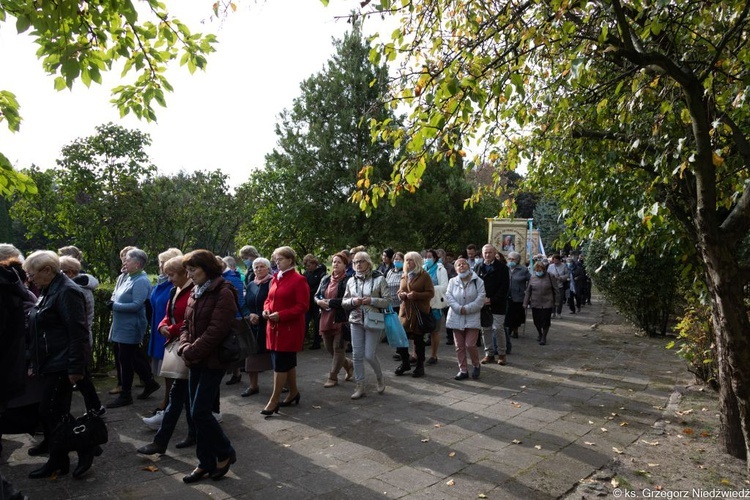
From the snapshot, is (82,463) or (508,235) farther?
(508,235)

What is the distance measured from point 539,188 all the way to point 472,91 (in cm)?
526

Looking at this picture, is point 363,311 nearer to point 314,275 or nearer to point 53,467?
point 314,275

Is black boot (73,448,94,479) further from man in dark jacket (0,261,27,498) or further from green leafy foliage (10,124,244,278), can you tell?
green leafy foliage (10,124,244,278)

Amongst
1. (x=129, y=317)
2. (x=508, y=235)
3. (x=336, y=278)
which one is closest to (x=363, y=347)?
(x=336, y=278)

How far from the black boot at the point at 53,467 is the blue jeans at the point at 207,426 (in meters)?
1.10

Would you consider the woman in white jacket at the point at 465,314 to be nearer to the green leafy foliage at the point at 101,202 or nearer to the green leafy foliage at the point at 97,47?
the green leafy foliage at the point at 97,47

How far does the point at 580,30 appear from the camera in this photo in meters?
5.15

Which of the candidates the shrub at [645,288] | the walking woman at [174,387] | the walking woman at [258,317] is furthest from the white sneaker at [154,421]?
the shrub at [645,288]

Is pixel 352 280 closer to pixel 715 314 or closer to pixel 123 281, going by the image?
pixel 123 281

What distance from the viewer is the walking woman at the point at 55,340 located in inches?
176

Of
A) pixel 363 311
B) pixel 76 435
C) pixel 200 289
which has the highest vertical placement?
pixel 200 289

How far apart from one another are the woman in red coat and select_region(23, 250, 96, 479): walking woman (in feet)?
6.42

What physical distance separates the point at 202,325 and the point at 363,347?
9.70ft

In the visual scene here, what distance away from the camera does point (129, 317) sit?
6305 mm
